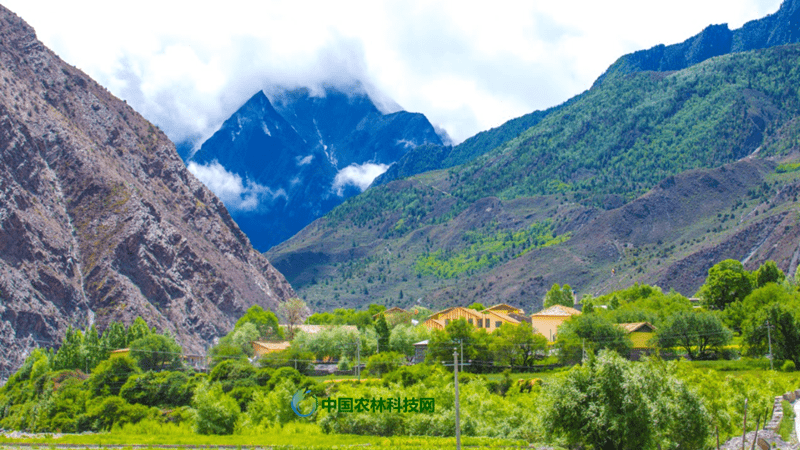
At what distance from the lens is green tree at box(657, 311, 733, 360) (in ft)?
307

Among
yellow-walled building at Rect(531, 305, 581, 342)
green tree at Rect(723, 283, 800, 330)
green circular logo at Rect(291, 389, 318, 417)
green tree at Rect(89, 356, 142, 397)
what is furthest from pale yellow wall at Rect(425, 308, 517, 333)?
green tree at Rect(89, 356, 142, 397)

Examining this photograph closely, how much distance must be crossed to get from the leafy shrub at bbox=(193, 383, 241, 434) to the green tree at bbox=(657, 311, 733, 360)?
5287cm

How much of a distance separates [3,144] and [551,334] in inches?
5027

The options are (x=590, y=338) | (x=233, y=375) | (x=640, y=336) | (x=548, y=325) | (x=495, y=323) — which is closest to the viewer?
(x=233, y=375)

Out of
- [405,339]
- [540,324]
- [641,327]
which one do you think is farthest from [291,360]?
[641,327]

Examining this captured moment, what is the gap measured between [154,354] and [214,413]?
121ft

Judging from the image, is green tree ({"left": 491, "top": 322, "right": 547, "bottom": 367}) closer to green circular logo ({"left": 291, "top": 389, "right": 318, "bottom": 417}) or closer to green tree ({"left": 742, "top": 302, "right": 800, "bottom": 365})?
green tree ({"left": 742, "top": 302, "right": 800, "bottom": 365})

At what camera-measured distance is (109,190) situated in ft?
618

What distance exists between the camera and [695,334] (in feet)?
310

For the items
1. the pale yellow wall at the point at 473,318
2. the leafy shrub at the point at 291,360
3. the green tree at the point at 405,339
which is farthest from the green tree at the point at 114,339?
the pale yellow wall at the point at 473,318

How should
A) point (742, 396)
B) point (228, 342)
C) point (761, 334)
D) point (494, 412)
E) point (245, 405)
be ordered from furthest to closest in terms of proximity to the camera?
1. point (228, 342)
2. point (245, 405)
3. point (761, 334)
4. point (494, 412)
5. point (742, 396)

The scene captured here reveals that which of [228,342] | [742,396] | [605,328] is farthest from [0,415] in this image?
[742,396]

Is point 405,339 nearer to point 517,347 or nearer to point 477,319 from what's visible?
point 477,319

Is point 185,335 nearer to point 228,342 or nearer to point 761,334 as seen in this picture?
point 228,342
